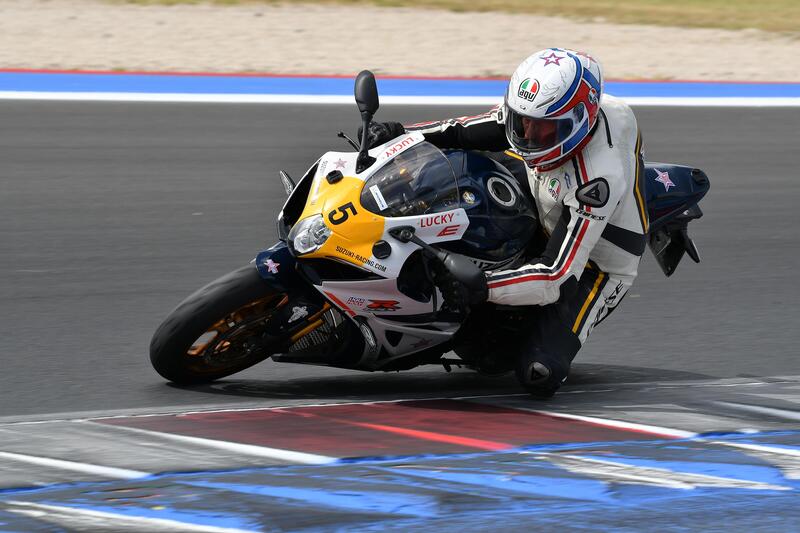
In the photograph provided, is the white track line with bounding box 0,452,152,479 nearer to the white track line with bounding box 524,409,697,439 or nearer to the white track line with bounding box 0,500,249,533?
the white track line with bounding box 0,500,249,533

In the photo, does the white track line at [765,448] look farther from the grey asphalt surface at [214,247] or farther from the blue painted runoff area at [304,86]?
the blue painted runoff area at [304,86]

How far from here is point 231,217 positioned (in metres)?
8.00

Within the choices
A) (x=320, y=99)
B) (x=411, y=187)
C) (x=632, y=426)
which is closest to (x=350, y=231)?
(x=411, y=187)

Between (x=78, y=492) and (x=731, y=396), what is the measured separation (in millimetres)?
2715

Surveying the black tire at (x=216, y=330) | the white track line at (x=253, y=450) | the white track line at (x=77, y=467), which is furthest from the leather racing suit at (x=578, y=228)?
the white track line at (x=77, y=467)

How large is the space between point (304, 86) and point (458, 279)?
8073 mm

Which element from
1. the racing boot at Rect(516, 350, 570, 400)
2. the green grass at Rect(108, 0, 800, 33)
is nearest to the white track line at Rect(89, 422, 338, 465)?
the racing boot at Rect(516, 350, 570, 400)

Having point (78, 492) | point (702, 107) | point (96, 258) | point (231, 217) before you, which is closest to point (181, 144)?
point (231, 217)

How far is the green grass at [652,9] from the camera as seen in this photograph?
57.0ft

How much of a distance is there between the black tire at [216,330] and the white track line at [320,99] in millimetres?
6338


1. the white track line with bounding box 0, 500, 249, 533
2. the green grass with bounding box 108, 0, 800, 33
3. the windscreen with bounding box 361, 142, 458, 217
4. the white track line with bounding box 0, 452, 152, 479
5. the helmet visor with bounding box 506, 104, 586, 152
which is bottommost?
the green grass with bounding box 108, 0, 800, 33

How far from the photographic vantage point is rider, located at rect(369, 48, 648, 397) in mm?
4805

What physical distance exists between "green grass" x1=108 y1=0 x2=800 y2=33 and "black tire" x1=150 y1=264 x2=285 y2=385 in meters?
11.9

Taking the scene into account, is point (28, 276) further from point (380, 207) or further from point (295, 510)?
point (295, 510)
